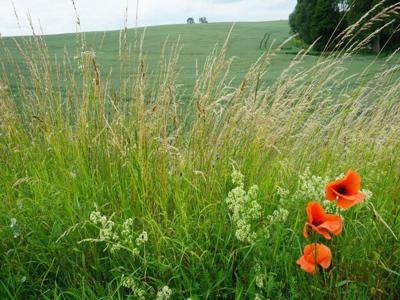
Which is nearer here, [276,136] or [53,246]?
[53,246]

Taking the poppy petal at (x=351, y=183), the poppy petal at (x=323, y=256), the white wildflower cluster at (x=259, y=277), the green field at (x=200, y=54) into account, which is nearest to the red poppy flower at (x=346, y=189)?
the poppy petal at (x=351, y=183)

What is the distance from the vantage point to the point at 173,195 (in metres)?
2.66

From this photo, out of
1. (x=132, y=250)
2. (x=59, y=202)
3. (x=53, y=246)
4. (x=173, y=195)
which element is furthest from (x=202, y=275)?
(x=59, y=202)

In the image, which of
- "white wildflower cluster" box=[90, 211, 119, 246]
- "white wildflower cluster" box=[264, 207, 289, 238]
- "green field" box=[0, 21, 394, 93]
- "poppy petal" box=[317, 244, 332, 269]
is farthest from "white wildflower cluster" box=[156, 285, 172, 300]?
"green field" box=[0, 21, 394, 93]

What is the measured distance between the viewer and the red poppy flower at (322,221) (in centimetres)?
188

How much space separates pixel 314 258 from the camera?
1943mm

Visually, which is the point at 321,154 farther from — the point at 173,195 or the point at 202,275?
the point at 202,275

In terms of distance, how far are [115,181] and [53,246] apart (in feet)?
→ 1.86

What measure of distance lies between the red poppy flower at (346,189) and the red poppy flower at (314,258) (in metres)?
0.18

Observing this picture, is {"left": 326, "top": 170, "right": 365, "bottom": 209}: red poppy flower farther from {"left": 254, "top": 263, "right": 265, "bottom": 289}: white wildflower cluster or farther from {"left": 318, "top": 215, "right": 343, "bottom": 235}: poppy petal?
{"left": 254, "top": 263, "right": 265, "bottom": 289}: white wildflower cluster

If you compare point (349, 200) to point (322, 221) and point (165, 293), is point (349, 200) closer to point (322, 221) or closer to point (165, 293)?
point (322, 221)

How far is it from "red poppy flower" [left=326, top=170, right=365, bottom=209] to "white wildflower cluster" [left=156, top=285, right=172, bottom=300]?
71 cm

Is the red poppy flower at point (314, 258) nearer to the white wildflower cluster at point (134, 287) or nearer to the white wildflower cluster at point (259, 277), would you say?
the white wildflower cluster at point (259, 277)

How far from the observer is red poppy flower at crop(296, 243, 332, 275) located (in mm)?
1937
